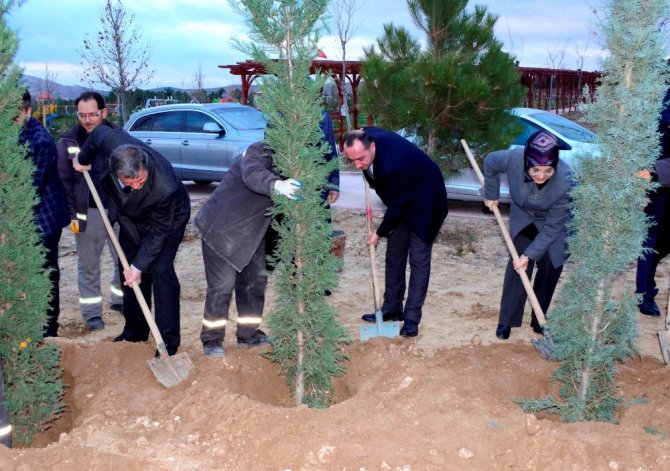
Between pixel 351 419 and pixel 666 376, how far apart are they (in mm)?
2092

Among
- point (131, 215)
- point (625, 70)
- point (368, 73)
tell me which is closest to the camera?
point (625, 70)

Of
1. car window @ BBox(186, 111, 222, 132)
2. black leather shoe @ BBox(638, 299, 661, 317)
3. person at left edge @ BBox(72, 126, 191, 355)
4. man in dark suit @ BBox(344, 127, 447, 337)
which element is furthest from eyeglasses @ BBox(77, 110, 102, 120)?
car window @ BBox(186, 111, 222, 132)

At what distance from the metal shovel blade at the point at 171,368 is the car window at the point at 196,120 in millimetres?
7991

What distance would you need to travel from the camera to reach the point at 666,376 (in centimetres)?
418

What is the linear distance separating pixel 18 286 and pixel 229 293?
1398mm

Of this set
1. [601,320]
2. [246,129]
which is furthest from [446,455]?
A: [246,129]

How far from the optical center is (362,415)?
3545 millimetres

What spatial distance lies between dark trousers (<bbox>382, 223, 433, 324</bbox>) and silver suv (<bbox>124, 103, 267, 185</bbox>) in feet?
20.0

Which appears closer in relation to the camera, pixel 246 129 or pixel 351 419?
pixel 351 419

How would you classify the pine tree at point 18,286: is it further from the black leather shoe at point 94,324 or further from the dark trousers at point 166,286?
the black leather shoe at point 94,324

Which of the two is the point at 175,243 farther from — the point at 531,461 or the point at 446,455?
the point at 531,461

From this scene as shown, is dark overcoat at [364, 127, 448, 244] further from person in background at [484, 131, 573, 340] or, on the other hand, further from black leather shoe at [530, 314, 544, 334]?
black leather shoe at [530, 314, 544, 334]

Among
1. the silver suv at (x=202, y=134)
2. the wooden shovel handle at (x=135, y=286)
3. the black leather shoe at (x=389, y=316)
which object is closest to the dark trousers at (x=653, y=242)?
the black leather shoe at (x=389, y=316)

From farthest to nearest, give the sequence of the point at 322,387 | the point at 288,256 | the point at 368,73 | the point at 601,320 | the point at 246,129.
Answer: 1. the point at 246,129
2. the point at 368,73
3. the point at 322,387
4. the point at 288,256
5. the point at 601,320
